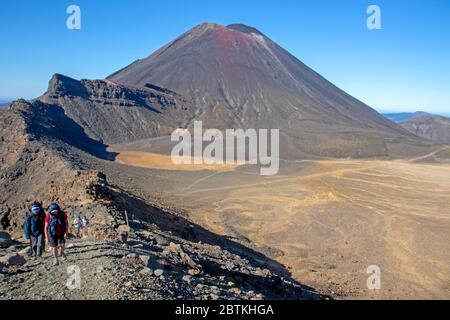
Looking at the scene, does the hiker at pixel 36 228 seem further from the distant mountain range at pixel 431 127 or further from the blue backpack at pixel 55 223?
the distant mountain range at pixel 431 127

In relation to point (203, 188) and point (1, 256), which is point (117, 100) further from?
point (1, 256)

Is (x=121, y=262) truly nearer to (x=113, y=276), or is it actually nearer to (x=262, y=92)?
(x=113, y=276)

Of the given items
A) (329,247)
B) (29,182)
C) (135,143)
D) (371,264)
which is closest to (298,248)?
(329,247)

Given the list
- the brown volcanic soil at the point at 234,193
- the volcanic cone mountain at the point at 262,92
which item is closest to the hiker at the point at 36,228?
the brown volcanic soil at the point at 234,193

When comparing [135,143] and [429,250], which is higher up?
[135,143]

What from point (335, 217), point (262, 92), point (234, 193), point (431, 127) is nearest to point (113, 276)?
point (335, 217)

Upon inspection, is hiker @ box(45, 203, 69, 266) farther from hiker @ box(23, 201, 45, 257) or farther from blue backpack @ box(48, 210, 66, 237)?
hiker @ box(23, 201, 45, 257)

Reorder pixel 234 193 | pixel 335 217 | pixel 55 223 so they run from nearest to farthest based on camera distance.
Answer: pixel 55 223, pixel 335 217, pixel 234 193

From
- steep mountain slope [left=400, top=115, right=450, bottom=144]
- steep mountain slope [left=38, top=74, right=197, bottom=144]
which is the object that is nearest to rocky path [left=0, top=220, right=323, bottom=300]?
steep mountain slope [left=38, top=74, right=197, bottom=144]
